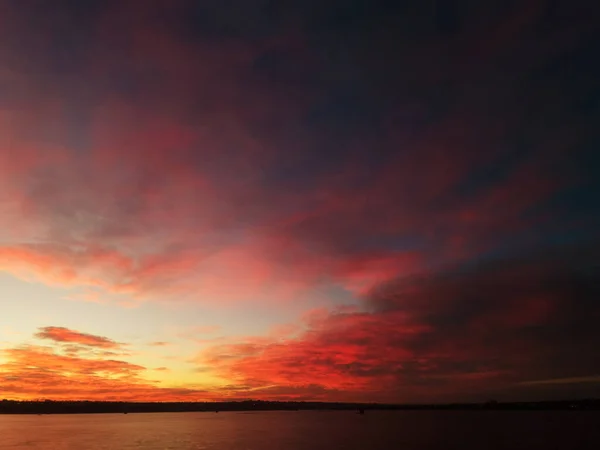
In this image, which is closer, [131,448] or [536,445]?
[131,448]

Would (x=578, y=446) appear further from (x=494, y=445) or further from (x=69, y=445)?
(x=69, y=445)

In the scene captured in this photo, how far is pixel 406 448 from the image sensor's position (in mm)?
106312

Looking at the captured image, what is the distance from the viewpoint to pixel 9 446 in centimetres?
11438

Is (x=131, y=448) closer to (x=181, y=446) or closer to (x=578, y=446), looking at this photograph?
(x=181, y=446)

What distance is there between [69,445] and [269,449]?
47.7 meters

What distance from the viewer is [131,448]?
105312 millimetres

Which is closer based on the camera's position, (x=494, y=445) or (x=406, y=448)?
(x=406, y=448)

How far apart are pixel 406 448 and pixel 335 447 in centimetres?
1498

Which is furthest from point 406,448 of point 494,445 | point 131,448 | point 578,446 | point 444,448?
point 131,448

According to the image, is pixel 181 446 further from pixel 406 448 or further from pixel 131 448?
pixel 406 448

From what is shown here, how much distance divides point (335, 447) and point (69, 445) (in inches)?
2380

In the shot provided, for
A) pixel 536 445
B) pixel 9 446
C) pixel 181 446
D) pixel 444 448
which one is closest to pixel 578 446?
pixel 536 445

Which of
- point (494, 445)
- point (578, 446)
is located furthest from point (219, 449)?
point (578, 446)

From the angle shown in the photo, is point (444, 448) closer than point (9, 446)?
Yes
